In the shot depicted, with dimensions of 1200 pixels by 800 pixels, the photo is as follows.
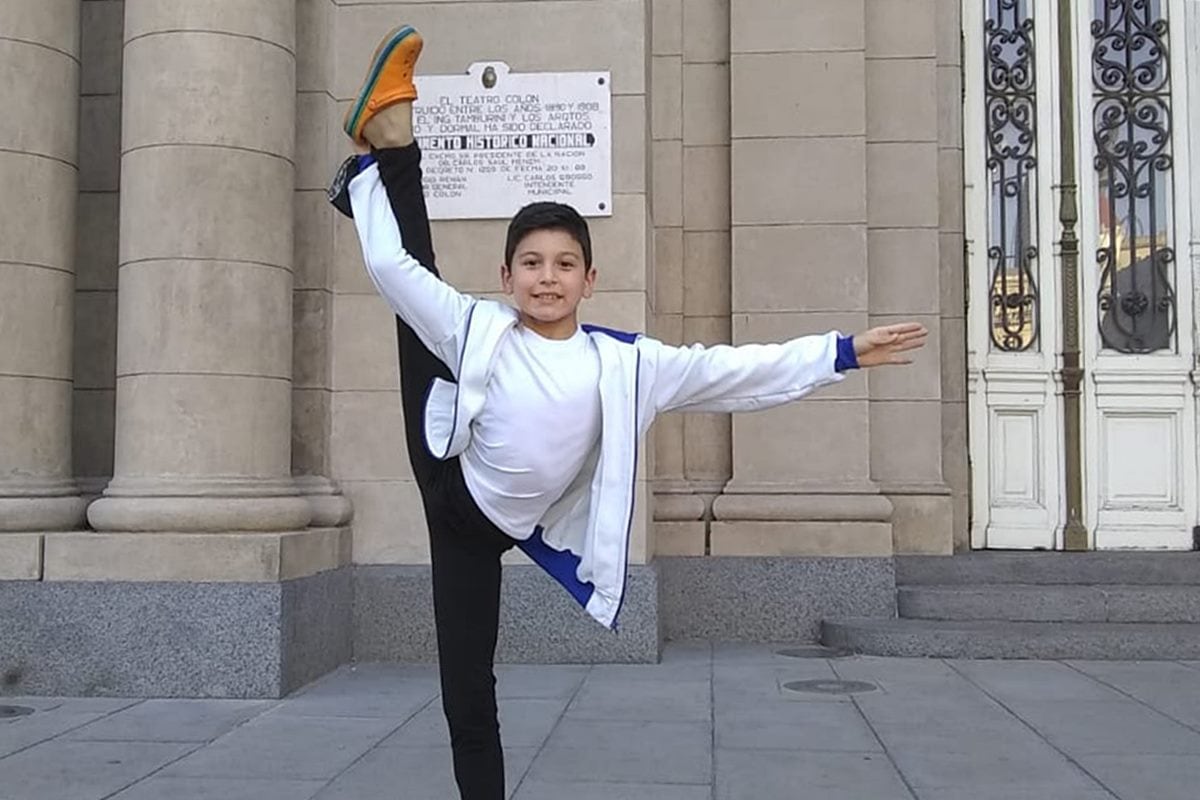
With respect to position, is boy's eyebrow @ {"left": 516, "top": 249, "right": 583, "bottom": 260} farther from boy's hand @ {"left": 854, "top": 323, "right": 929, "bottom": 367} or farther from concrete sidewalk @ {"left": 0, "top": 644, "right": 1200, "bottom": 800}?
concrete sidewalk @ {"left": 0, "top": 644, "right": 1200, "bottom": 800}

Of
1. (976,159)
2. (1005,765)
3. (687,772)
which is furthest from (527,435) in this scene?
(976,159)

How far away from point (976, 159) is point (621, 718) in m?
5.66

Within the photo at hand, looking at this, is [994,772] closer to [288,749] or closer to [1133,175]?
[288,749]

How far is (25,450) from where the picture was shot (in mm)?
7629

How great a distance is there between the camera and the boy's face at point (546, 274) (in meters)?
3.62

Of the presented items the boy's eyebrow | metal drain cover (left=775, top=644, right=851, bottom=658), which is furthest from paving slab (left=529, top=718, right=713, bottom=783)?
the boy's eyebrow

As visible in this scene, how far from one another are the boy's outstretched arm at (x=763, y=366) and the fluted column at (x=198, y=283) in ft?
14.2

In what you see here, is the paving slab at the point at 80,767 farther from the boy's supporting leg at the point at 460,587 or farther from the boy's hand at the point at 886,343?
the boy's hand at the point at 886,343

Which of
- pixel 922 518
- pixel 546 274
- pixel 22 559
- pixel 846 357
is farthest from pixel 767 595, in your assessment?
pixel 546 274

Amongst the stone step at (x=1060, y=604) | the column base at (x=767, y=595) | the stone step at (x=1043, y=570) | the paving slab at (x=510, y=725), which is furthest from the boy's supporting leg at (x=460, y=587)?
the stone step at (x=1043, y=570)

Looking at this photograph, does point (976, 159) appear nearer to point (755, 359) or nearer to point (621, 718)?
point (621, 718)

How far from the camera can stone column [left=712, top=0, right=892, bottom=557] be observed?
9031mm

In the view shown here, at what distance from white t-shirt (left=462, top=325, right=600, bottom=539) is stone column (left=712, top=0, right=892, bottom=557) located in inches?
219

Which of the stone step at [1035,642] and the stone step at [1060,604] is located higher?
the stone step at [1060,604]
